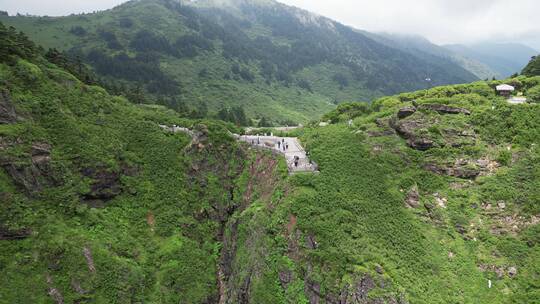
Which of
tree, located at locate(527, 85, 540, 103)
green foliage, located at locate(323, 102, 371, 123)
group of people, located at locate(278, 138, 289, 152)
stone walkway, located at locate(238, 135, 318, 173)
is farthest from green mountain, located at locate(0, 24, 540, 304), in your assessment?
green foliage, located at locate(323, 102, 371, 123)

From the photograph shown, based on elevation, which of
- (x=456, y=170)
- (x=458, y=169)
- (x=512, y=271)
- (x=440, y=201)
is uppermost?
(x=458, y=169)

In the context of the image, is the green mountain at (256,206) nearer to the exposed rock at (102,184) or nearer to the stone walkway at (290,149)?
the exposed rock at (102,184)

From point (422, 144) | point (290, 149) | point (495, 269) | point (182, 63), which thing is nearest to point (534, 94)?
point (422, 144)

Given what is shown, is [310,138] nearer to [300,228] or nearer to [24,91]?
[300,228]

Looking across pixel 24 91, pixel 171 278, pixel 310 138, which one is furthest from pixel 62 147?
pixel 310 138

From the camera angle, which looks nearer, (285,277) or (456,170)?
(285,277)

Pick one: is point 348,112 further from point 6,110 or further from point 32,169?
point 6,110
